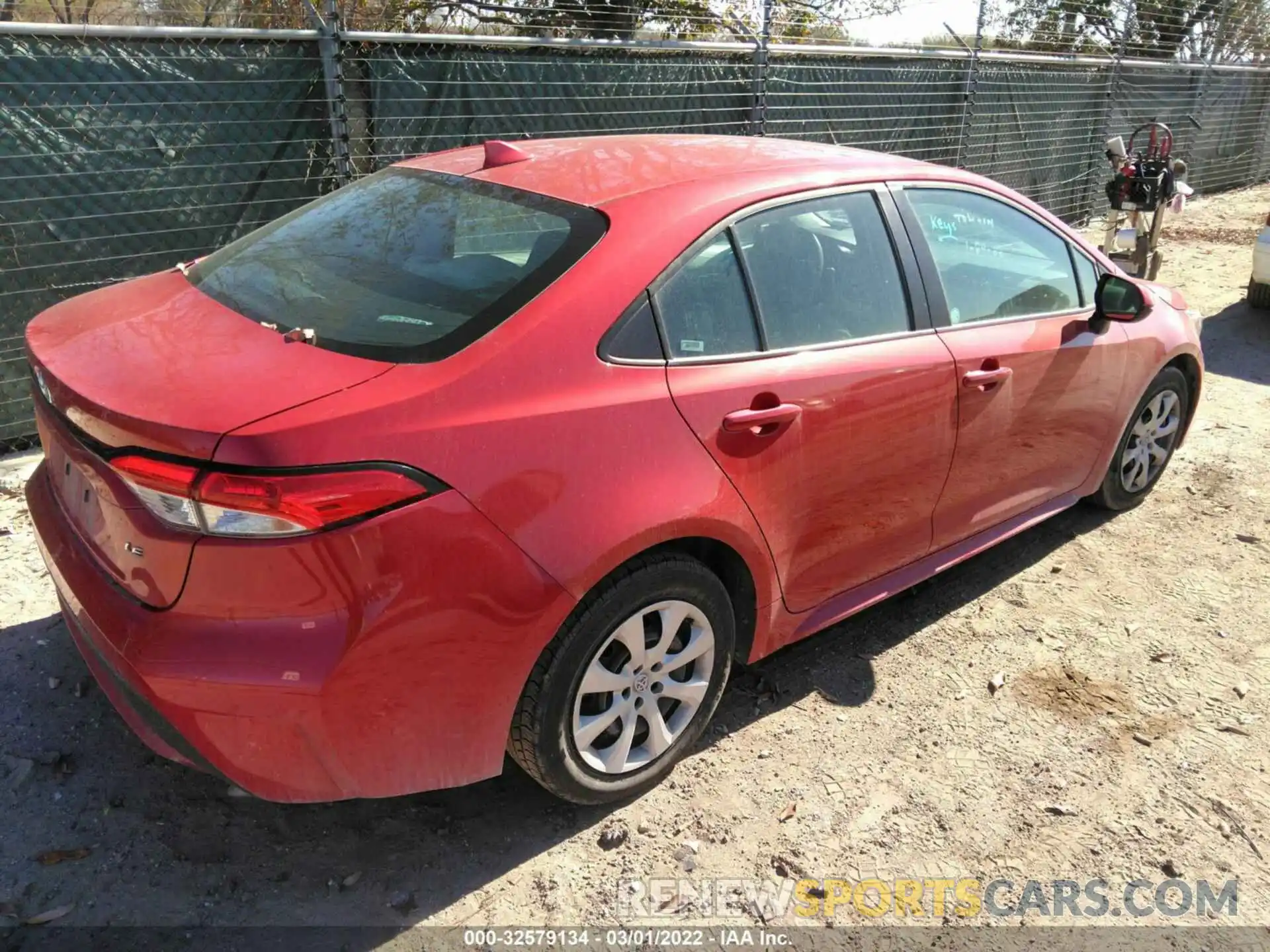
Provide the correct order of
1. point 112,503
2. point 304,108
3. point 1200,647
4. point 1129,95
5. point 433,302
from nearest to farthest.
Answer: point 112,503 < point 433,302 < point 1200,647 < point 304,108 < point 1129,95

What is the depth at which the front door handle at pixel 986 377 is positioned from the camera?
327cm

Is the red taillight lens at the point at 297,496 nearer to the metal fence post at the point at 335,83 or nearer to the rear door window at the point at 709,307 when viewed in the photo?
the rear door window at the point at 709,307

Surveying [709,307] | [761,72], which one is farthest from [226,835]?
[761,72]

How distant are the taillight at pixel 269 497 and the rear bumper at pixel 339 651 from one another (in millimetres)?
35

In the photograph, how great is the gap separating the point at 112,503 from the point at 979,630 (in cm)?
297

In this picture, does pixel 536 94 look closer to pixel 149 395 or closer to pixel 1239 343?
pixel 149 395

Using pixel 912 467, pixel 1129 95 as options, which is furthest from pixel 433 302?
pixel 1129 95

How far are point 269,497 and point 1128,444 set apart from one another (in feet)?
12.8

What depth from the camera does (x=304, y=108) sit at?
5715mm

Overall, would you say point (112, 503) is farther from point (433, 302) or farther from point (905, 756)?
point (905, 756)

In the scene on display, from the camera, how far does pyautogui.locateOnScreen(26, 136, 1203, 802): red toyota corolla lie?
6.76ft

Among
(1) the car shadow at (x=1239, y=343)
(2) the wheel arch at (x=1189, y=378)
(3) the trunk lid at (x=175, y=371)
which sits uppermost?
(3) the trunk lid at (x=175, y=371)

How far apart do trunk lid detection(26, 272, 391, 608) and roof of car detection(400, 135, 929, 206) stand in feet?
2.96

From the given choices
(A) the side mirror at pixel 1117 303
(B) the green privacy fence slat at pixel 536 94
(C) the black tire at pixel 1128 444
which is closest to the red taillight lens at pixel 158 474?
(A) the side mirror at pixel 1117 303
